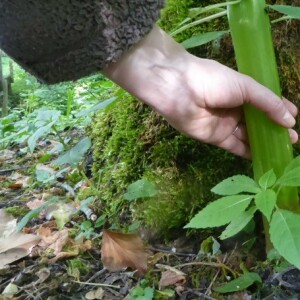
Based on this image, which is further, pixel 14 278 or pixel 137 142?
pixel 137 142

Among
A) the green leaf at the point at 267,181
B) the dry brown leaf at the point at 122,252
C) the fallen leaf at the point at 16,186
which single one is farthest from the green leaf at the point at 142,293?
the fallen leaf at the point at 16,186

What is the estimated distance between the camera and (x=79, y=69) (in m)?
0.86

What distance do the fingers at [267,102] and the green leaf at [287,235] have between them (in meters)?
0.25

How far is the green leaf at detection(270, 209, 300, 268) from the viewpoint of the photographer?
65 cm

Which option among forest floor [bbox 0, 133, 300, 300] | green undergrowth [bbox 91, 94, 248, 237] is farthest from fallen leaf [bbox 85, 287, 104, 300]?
green undergrowth [bbox 91, 94, 248, 237]

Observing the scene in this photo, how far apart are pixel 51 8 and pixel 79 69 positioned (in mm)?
122

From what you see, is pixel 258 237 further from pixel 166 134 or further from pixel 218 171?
pixel 166 134

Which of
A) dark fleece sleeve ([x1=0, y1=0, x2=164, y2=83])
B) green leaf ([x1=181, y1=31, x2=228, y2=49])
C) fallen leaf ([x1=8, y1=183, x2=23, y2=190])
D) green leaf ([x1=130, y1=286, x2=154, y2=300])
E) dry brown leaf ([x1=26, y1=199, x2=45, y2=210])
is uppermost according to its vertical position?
dark fleece sleeve ([x1=0, y1=0, x2=164, y2=83])

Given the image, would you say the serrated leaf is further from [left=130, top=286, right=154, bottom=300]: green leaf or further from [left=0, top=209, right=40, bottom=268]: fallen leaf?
[left=0, top=209, right=40, bottom=268]: fallen leaf

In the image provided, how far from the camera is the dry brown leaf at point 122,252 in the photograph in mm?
1100

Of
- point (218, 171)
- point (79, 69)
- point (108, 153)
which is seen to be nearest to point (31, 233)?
point (108, 153)

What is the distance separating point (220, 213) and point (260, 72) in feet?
1.06

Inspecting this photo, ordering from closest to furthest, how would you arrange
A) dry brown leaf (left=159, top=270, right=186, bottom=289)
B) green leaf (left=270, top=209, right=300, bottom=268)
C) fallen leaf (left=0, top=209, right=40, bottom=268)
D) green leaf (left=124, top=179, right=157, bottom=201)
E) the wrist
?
green leaf (left=270, top=209, right=300, bottom=268), the wrist, dry brown leaf (left=159, top=270, right=186, bottom=289), green leaf (left=124, top=179, right=157, bottom=201), fallen leaf (left=0, top=209, right=40, bottom=268)

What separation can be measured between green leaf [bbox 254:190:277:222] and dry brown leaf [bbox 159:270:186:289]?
1.09 feet
